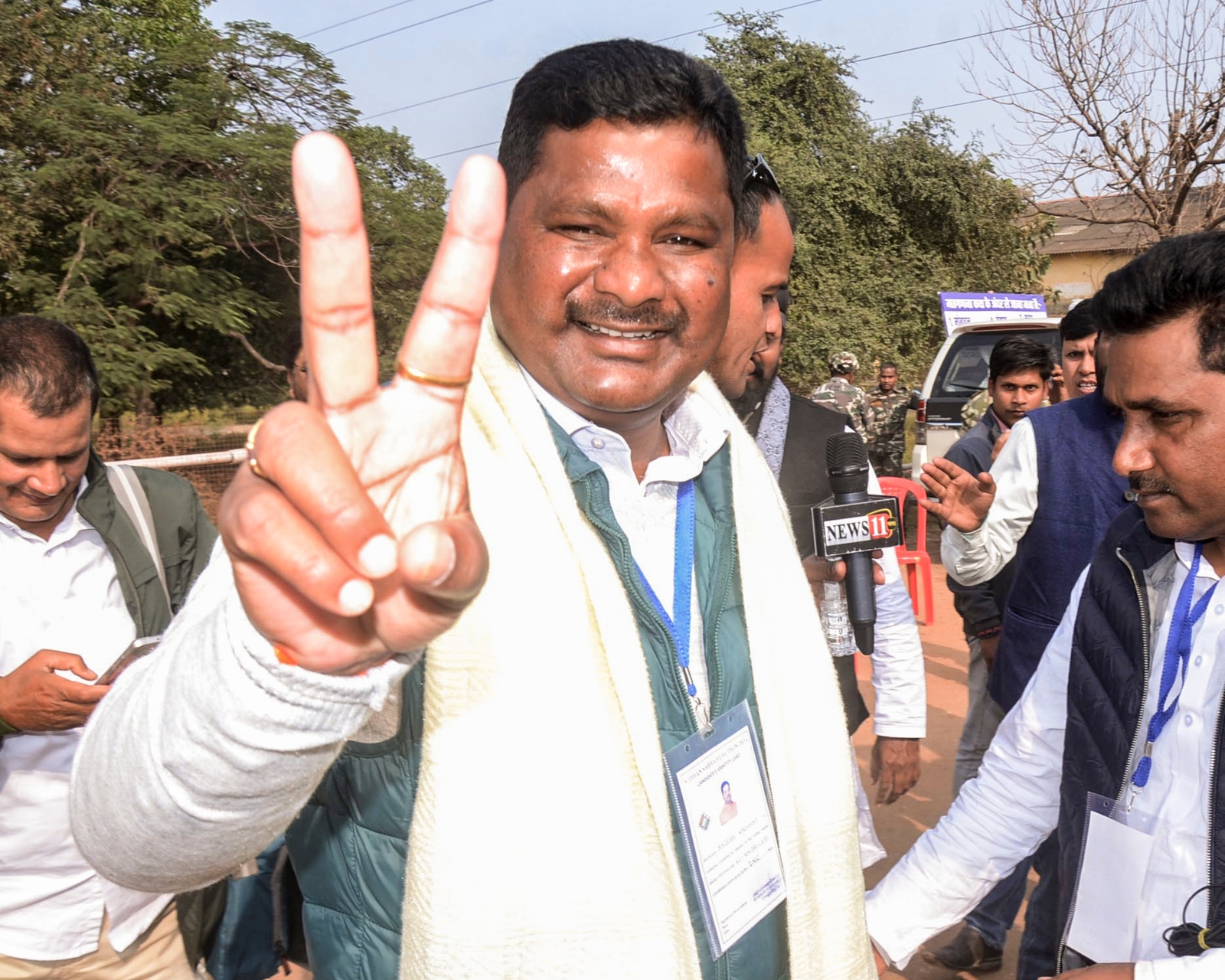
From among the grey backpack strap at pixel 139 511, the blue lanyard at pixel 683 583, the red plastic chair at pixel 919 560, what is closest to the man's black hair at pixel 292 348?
the grey backpack strap at pixel 139 511

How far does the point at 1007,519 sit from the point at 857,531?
1.56 meters

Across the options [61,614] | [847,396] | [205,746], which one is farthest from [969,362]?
[205,746]

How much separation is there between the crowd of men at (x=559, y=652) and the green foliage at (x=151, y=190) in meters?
11.3

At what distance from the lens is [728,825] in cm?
161

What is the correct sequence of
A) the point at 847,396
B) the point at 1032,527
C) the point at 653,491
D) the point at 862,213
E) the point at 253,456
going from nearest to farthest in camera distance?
the point at 253,456, the point at 653,491, the point at 1032,527, the point at 847,396, the point at 862,213

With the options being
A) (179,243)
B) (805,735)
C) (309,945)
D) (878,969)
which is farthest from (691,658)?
(179,243)

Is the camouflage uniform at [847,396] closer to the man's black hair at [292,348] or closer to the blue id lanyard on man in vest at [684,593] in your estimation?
the man's black hair at [292,348]

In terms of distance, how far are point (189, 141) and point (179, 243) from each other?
1270 mm

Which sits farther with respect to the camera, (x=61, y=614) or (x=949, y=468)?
(x=949, y=468)

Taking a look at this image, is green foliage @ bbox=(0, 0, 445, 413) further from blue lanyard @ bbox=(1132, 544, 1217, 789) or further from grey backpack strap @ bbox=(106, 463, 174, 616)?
blue lanyard @ bbox=(1132, 544, 1217, 789)

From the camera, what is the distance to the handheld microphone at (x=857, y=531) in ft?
7.82

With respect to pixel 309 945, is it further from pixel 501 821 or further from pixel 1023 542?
pixel 1023 542

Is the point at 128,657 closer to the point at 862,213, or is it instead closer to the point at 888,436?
the point at 888,436

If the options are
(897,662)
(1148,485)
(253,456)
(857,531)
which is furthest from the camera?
(897,662)
